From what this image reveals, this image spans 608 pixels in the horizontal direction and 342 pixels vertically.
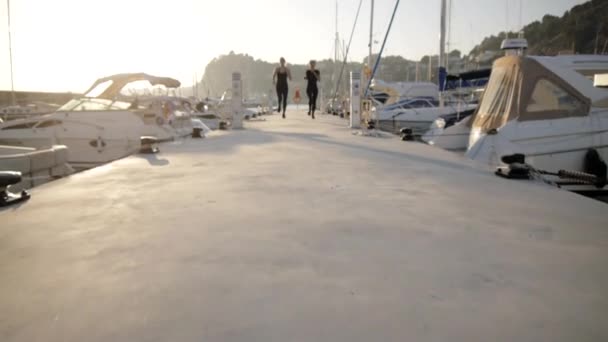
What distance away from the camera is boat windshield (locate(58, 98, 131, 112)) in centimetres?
1023

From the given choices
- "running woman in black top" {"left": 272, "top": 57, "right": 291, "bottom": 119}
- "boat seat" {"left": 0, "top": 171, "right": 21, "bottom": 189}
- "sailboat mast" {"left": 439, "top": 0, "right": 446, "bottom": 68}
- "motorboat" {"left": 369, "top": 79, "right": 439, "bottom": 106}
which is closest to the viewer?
"boat seat" {"left": 0, "top": 171, "right": 21, "bottom": 189}

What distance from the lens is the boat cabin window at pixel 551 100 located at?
6609 mm

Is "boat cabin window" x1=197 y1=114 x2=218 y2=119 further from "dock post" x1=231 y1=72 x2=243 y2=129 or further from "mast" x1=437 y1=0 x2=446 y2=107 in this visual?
"mast" x1=437 y1=0 x2=446 y2=107

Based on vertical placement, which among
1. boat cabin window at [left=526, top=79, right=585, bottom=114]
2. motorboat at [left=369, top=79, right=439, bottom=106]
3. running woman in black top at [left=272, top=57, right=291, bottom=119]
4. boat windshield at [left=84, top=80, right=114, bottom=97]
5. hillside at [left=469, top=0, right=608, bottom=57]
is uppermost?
hillside at [left=469, top=0, right=608, bottom=57]

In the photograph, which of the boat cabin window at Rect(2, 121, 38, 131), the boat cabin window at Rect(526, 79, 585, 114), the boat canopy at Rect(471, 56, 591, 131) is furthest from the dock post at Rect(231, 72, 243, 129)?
the boat cabin window at Rect(526, 79, 585, 114)

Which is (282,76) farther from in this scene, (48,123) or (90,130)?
(48,123)

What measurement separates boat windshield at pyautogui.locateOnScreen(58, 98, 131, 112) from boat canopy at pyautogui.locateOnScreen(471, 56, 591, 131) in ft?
30.6

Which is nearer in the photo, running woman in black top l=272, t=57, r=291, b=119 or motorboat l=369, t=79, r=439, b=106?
running woman in black top l=272, t=57, r=291, b=119

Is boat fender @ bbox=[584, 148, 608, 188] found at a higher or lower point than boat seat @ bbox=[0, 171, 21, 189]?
lower

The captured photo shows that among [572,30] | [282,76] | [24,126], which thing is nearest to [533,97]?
[282,76]

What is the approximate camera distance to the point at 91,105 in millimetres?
10336

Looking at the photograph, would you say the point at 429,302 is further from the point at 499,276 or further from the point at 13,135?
the point at 13,135

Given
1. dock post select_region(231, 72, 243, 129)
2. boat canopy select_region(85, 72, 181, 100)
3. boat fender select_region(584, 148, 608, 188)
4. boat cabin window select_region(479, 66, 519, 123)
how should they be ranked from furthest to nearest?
boat canopy select_region(85, 72, 181, 100), dock post select_region(231, 72, 243, 129), boat cabin window select_region(479, 66, 519, 123), boat fender select_region(584, 148, 608, 188)

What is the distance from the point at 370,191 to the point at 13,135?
33.3 feet
